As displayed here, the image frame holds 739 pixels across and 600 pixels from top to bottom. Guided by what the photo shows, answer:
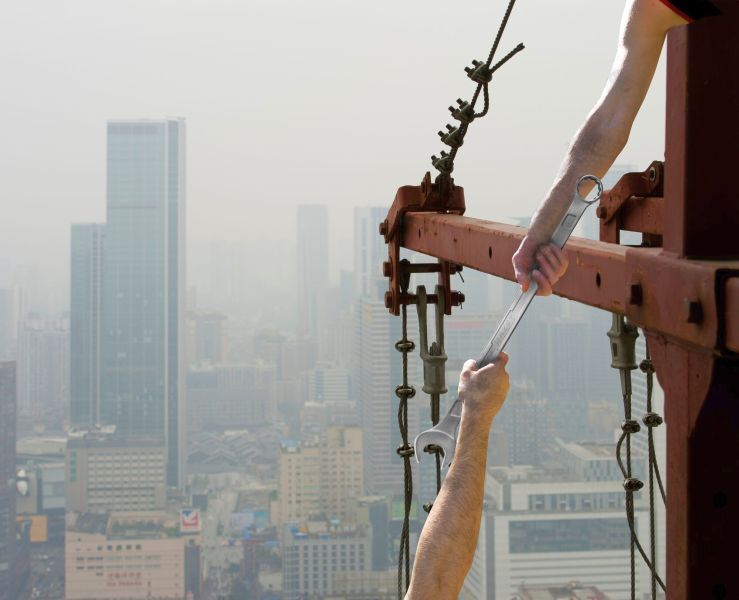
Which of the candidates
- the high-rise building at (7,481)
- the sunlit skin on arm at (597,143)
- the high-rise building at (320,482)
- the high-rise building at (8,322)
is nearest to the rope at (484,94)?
the sunlit skin on arm at (597,143)

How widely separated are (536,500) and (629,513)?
1076 inches

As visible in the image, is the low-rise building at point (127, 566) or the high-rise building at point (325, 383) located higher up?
the high-rise building at point (325, 383)

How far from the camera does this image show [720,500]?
72 centimetres

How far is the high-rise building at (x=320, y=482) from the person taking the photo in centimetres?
3098

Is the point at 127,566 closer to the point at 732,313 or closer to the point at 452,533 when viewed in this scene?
the point at 452,533

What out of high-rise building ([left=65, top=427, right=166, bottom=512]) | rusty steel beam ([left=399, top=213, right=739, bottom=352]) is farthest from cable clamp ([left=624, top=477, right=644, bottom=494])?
high-rise building ([left=65, top=427, right=166, bottom=512])

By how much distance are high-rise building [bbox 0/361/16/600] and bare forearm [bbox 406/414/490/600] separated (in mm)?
30985

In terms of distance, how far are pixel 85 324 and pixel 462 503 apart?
126 feet

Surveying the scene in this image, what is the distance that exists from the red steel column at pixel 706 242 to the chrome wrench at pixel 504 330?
0.13m

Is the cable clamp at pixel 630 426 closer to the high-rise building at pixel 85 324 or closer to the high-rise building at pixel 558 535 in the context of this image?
the high-rise building at pixel 558 535

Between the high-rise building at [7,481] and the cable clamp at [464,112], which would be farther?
the high-rise building at [7,481]

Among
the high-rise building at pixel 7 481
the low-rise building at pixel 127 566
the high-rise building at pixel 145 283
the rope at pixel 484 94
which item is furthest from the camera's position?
the high-rise building at pixel 145 283

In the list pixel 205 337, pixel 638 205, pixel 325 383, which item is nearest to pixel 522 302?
pixel 638 205

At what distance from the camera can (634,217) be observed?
1.76 m
